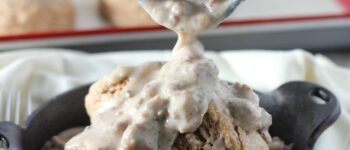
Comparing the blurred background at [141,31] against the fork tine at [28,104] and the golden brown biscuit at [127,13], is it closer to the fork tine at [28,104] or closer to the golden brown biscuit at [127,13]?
the golden brown biscuit at [127,13]

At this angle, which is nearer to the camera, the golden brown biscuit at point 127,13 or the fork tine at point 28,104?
the fork tine at point 28,104

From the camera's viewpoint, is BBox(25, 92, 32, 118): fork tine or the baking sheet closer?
BBox(25, 92, 32, 118): fork tine

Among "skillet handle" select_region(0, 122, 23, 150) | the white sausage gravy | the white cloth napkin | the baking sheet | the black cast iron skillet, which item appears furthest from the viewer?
the baking sheet

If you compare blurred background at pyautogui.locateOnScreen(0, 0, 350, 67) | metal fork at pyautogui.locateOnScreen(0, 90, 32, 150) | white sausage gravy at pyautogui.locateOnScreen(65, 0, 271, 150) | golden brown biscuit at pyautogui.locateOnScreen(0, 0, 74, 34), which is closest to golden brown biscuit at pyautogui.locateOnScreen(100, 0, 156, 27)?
blurred background at pyautogui.locateOnScreen(0, 0, 350, 67)

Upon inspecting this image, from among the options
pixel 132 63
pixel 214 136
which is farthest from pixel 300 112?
pixel 132 63

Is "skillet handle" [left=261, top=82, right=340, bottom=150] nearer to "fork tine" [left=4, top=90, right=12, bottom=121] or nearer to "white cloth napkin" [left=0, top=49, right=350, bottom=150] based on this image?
"white cloth napkin" [left=0, top=49, right=350, bottom=150]

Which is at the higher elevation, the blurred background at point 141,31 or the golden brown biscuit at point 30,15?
the golden brown biscuit at point 30,15

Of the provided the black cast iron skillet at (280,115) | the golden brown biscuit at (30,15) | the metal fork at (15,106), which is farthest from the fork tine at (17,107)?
the golden brown biscuit at (30,15)
